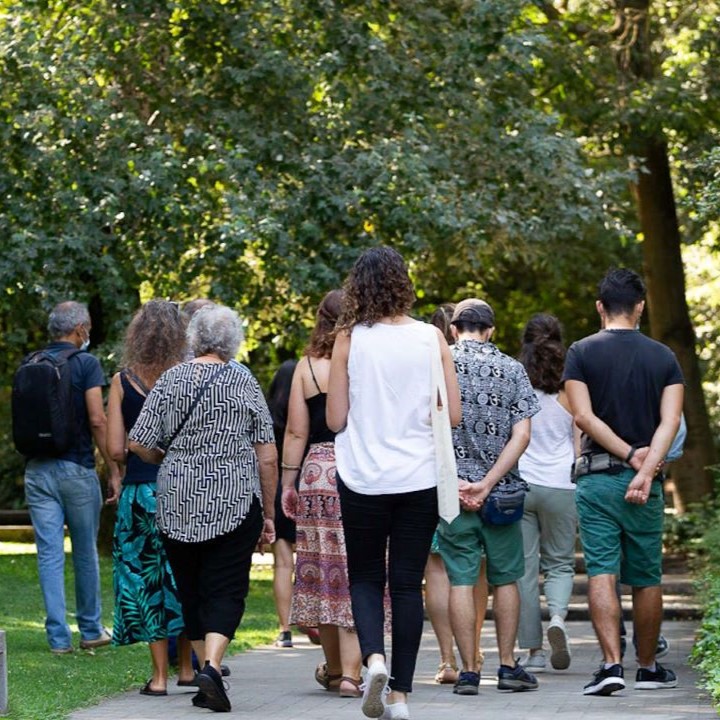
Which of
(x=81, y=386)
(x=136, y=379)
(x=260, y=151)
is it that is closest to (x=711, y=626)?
(x=136, y=379)

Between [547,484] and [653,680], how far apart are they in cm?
161

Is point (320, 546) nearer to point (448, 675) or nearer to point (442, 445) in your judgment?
point (448, 675)

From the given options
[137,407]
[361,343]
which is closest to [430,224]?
[137,407]

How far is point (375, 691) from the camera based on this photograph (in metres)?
Answer: 6.91

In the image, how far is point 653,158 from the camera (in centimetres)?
2128

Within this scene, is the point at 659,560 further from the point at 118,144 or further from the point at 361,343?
the point at 118,144

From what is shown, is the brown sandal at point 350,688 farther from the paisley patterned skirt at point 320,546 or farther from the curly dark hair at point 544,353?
the curly dark hair at point 544,353

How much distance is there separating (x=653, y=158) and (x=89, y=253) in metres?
8.84

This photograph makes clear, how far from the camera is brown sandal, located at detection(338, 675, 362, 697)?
8438mm

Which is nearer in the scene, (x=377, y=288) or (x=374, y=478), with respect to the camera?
(x=374, y=478)

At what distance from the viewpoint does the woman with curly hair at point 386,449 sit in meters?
7.27

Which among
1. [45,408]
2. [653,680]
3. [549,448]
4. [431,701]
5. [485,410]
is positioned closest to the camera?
[431,701]

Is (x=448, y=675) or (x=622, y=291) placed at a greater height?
(x=622, y=291)

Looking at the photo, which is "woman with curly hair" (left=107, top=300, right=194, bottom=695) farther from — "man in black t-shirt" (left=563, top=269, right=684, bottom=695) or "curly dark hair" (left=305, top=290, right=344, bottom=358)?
"man in black t-shirt" (left=563, top=269, right=684, bottom=695)
